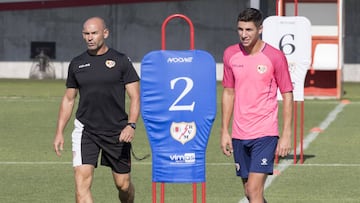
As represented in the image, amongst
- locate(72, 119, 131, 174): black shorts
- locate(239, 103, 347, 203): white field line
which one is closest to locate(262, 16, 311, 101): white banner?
locate(239, 103, 347, 203): white field line

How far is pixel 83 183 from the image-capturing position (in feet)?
38.1

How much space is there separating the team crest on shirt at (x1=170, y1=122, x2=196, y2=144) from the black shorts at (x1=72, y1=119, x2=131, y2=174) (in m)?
0.97

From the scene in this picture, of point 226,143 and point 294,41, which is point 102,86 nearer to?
point 226,143

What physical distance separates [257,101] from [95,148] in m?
1.73

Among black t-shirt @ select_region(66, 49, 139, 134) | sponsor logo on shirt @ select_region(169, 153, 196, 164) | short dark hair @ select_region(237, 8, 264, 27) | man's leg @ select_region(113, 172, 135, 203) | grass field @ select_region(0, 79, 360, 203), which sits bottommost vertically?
grass field @ select_region(0, 79, 360, 203)

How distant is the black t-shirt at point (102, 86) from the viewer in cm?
1169

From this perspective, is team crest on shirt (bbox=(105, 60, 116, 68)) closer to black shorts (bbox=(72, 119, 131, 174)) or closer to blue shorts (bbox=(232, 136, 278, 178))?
black shorts (bbox=(72, 119, 131, 174))

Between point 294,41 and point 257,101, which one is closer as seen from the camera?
point 257,101

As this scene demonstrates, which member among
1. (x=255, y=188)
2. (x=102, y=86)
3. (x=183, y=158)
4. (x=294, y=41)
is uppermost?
(x=294, y=41)

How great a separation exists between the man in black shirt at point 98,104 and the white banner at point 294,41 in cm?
564

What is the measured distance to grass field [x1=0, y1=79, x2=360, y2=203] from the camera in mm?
14234

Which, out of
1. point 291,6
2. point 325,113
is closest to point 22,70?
point 291,6

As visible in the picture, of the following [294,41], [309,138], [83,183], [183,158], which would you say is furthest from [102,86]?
[309,138]

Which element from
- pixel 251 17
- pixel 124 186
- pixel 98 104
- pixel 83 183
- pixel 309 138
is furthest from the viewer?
pixel 309 138
